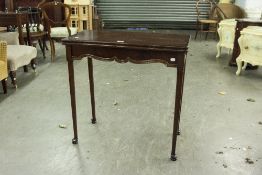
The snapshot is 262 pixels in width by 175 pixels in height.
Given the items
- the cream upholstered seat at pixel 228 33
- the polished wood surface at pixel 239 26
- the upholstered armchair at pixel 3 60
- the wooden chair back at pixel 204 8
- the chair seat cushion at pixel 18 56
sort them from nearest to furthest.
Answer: the upholstered armchair at pixel 3 60 < the chair seat cushion at pixel 18 56 < the polished wood surface at pixel 239 26 < the cream upholstered seat at pixel 228 33 < the wooden chair back at pixel 204 8

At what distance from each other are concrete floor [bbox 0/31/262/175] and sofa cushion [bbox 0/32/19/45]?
48 cm

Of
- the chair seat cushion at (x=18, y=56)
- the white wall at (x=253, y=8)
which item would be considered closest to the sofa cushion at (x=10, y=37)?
the chair seat cushion at (x=18, y=56)

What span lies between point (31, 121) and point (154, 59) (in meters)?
1.41

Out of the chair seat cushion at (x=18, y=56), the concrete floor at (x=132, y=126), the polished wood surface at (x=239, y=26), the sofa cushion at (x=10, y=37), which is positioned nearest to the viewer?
the concrete floor at (x=132, y=126)

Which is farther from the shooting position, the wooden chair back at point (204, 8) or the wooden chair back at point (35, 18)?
the wooden chair back at point (204, 8)

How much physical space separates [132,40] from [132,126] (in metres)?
0.92

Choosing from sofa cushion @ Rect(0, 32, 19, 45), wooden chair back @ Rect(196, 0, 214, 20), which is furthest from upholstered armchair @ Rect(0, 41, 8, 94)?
wooden chair back @ Rect(196, 0, 214, 20)

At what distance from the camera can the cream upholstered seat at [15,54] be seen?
3.21 metres

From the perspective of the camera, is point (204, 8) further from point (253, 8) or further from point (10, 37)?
point (10, 37)

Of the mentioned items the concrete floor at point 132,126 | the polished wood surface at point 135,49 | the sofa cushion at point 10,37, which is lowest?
the concrete floor at point 132,126

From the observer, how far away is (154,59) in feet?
5.73

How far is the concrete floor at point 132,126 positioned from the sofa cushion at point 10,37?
0.48 metres

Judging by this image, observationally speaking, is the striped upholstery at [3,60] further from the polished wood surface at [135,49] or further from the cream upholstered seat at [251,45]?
the cream upholstered seat at [251,45]

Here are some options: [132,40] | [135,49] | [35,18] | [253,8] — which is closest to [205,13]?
[253,8]
